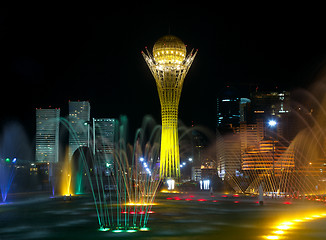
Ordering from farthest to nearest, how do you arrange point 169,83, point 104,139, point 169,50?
point 104,139, point 169,50, point 169,83

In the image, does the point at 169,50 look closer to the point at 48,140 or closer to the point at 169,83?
the point at 169,83

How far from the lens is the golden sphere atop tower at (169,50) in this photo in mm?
66438

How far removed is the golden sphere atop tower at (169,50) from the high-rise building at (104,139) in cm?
5690

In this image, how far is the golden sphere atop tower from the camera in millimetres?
66438

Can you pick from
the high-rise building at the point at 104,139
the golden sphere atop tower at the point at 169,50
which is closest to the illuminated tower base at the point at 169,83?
the golden sphere atop tower at the point at 169,50

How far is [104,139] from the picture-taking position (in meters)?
147

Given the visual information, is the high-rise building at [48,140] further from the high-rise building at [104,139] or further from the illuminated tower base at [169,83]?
the illuminated tower base at [169,83]

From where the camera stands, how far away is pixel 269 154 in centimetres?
14112

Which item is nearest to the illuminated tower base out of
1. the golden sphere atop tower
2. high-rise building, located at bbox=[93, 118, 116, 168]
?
the golden sphere atop tower

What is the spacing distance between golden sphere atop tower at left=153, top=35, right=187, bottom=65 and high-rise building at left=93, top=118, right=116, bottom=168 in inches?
2240

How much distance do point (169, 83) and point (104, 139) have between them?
85.9 m

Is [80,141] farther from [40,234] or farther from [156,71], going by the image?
[40,234]

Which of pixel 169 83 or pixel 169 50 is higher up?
pixel 169 50

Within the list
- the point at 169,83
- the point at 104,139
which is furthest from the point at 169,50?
the point at 104,139
